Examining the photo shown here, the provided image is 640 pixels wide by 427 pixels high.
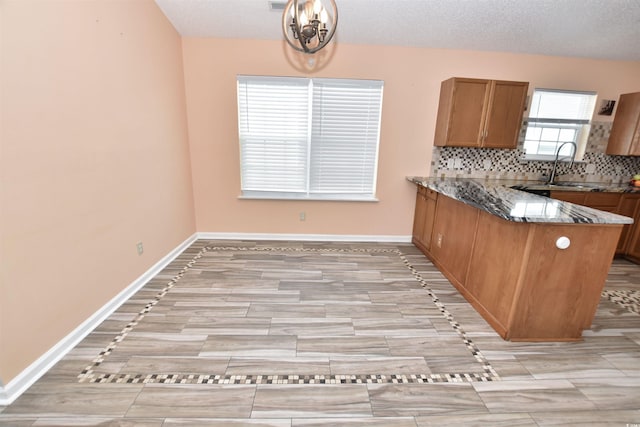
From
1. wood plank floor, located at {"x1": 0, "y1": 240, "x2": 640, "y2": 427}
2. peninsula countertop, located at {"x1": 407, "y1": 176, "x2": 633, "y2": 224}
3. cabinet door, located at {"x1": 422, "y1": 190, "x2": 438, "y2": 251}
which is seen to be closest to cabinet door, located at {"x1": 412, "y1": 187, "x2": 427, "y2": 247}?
cabinet door, located at {"x1": 422, "y1": 190, "x2": 438, "y2": 251}

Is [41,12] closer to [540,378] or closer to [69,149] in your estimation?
[69,149]

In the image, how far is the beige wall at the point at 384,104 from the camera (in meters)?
3.45

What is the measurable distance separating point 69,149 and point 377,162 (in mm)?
3104

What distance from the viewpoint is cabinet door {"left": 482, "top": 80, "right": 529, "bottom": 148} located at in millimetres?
3277

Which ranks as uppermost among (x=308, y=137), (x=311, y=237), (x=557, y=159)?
(x=308, y=137)

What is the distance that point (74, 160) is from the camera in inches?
75.0

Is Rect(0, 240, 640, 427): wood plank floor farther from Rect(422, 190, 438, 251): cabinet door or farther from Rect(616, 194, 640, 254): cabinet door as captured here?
Rect(616, 194, 640, 254): cabinet door

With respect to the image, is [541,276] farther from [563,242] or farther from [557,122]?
[557,122]

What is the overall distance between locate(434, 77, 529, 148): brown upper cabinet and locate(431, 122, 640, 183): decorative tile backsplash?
1.10 ft

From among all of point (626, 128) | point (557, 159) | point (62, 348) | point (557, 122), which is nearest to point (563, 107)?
point (557, 122)

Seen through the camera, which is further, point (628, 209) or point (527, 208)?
point (628, 209)

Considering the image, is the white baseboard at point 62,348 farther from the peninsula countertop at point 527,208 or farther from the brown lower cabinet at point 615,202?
the brown lower cabinet at point 615,202

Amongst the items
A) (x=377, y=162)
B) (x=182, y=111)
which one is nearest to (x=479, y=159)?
(x=377, y=162)

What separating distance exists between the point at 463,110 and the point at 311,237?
2485mm
